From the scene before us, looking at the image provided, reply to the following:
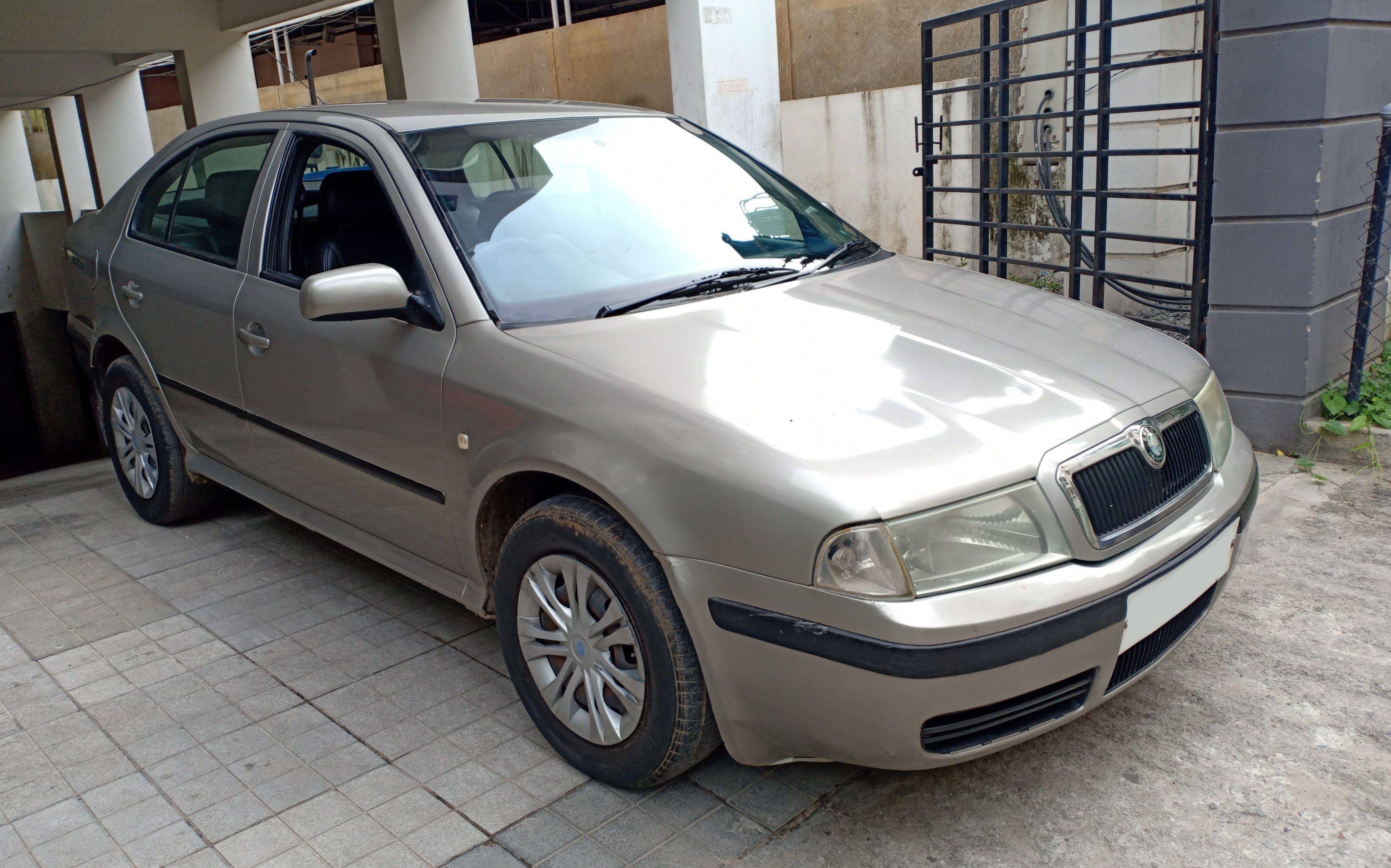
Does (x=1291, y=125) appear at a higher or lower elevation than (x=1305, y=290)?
higher

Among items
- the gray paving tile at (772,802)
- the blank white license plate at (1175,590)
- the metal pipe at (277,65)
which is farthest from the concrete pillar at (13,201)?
the blank white license plate at (1175,590)

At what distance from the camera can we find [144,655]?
3646 millimetres

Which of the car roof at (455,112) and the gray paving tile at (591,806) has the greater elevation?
the car roof at (455,112)

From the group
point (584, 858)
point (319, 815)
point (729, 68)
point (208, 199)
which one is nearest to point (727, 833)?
point (584, 858)

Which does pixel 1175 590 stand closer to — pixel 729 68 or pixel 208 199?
pixel 208 199

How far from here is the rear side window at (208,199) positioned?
3.89 m

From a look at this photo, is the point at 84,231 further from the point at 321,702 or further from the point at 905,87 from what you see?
the point at 905,87

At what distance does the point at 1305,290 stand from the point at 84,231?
17.6ft

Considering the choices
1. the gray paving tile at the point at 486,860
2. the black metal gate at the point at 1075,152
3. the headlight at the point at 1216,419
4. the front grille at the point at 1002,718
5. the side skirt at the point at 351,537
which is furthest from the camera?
the black metal gate at the point at 1075,152

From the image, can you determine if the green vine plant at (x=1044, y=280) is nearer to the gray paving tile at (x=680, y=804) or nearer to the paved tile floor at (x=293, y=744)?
the paved tile floor at (x=293, y=744)

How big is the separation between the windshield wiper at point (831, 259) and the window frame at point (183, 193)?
6.05 feet

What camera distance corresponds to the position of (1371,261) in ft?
16.3

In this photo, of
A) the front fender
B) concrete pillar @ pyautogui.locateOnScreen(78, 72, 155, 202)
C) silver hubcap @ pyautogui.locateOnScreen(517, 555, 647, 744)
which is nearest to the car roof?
the front fender

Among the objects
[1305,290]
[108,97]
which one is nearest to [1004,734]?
[1305,290]
